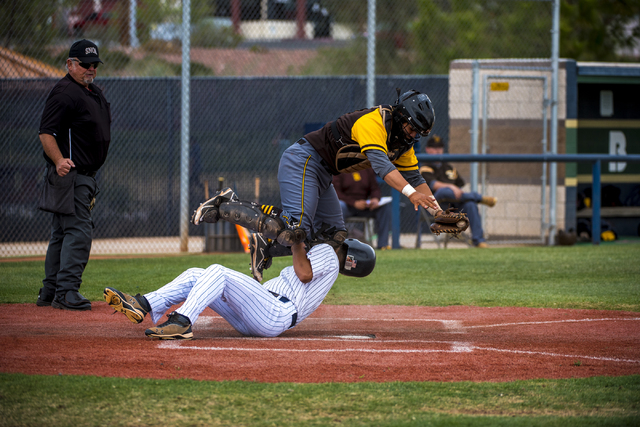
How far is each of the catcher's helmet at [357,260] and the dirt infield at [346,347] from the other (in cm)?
48

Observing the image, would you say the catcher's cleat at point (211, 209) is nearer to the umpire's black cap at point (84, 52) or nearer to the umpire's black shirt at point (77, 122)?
the umpire's black shirt at point (77, 122)

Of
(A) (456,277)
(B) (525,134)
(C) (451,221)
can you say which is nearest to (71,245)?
(C) (451,221)

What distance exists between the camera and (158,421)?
3.10 m

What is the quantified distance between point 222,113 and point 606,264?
7369mm

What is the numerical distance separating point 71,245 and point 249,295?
7.50 feet

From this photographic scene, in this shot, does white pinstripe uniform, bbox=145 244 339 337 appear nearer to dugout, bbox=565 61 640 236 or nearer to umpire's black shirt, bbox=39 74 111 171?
umpire's black shirt, bbox=39 74 111 171

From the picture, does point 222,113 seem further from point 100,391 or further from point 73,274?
point 100,391

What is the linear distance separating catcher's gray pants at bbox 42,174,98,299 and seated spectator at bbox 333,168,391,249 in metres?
5.51

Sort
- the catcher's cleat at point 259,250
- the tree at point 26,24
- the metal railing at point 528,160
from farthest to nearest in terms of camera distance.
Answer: the metal railing at point 528,160
the tree at point 26,24
the catcher's cleat at point 259,250

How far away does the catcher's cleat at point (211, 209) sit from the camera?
5.23 m

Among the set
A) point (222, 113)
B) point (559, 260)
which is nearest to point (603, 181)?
point (559, 260)

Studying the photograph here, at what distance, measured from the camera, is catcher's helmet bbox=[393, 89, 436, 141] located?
517 cm

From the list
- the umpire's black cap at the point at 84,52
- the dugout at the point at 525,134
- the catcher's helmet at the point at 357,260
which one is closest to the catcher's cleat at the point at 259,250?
the catcher's helmet at the point at 357,260

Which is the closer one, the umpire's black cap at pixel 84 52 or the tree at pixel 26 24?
the umpire's black cap at pixel 84 52
